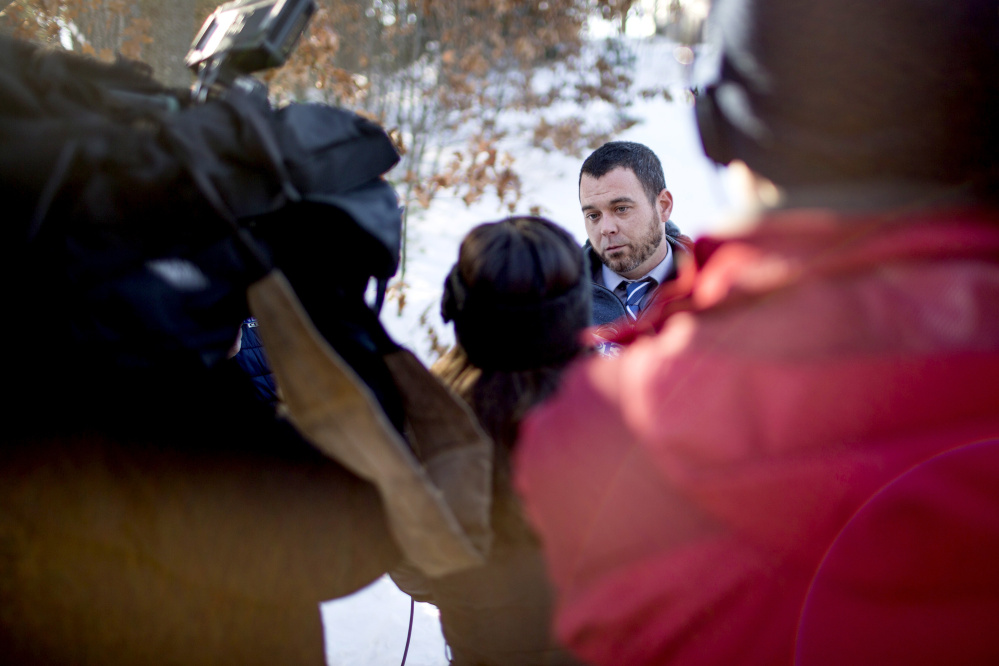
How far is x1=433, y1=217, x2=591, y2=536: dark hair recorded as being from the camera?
3.37 feet

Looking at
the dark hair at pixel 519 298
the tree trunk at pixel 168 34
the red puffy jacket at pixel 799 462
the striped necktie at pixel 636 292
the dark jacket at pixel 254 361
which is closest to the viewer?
the red puffy jacket at pixel 799 462

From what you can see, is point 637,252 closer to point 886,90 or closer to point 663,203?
point 663,203

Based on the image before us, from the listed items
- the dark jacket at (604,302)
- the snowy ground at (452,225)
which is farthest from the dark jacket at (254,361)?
the dark jacket at (604,302)

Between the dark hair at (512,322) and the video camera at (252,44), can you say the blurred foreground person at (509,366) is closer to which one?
the dark hair at (512,322)

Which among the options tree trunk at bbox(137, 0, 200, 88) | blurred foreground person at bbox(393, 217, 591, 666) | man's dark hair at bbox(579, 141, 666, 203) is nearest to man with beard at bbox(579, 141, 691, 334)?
man's dark hair at bbox(579, 141, 666, 203)

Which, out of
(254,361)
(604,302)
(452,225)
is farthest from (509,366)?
(452,225)

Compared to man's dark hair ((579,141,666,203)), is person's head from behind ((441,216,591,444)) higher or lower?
lower

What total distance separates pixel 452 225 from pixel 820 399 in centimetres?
771

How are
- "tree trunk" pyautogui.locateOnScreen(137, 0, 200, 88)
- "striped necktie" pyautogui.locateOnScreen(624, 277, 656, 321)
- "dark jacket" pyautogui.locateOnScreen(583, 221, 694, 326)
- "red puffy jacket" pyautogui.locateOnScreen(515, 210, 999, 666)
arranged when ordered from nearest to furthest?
"red puffy jacket" pyautogui.locateOnScreen(515, 210, 999, 666) → "dark jacket" pyautogui.locateOnScreen(583, 221, 694, 326) → "striped necktie" pyautogui.locateOnScreen(624, 277, 656, 321) → "tree trunk" pyautogui.locateOnScreen(137, 0, 200, 88)

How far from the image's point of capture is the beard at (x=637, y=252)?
2592 millimetres

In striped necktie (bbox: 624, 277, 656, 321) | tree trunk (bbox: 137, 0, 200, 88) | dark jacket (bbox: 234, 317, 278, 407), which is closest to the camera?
dark jacket (bbox: 234, 317, 278, 407)

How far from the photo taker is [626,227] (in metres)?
2.60

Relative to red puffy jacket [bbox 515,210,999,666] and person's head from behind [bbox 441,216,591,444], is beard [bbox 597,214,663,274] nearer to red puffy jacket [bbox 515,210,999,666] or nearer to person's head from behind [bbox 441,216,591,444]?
person's head from behind [bbox 441,216,591,444]

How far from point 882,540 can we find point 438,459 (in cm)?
64
